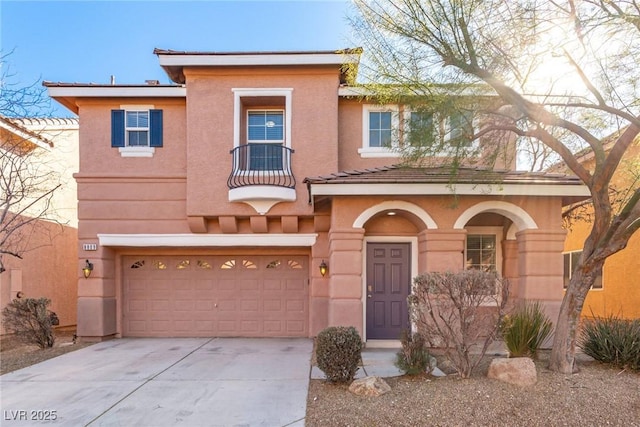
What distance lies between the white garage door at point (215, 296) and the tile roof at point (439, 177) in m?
3.33

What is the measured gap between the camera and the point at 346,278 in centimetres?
827

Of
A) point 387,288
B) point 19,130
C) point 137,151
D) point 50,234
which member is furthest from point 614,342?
point 50,234

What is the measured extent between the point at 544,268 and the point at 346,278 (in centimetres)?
425

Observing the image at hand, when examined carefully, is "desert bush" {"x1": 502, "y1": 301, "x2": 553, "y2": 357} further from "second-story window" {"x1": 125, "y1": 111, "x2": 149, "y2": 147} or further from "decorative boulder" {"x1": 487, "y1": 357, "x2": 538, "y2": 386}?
"second-story window" {"x1": 125, "y1": 111, "x2": 149, "y2": 147}

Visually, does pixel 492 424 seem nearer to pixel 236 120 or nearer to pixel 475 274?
pixel 475 274

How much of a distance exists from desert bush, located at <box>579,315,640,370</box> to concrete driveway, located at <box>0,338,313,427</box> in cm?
482

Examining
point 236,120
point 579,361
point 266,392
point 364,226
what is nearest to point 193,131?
point 236,120

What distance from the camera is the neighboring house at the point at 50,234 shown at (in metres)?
10.8

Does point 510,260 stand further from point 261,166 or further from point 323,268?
point 261,166

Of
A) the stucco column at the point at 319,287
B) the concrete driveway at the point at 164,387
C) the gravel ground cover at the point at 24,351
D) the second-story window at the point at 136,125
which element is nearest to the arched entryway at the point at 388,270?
the stucco column at the point at 319,287

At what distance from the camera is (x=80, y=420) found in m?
4.89

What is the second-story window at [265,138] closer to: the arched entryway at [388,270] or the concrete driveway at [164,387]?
the arched entryway at [388,270]

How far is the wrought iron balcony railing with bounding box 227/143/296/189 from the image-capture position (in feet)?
31.0

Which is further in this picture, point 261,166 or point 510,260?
point 261,166
